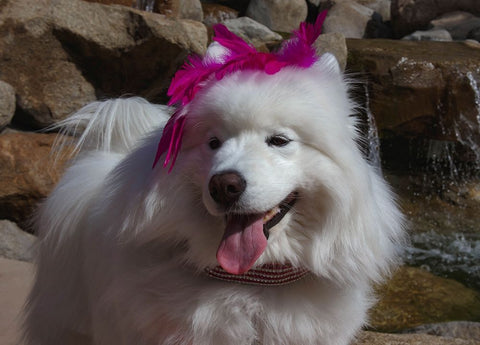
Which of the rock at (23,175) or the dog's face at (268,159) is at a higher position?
the dog's face at (268,159)

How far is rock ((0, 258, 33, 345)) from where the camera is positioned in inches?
133

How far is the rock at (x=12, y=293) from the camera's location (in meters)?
3.38

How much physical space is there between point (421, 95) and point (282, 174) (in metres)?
5.46

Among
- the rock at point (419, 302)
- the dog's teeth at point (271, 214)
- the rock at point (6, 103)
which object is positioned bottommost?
the rock at point (419, 302)

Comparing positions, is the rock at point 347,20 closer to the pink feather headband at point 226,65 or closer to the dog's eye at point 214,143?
the pink feather headband at point 226,65

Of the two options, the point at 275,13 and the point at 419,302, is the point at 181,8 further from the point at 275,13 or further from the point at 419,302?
the point at 419,302

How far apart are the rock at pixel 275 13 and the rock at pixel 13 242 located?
28.0ft

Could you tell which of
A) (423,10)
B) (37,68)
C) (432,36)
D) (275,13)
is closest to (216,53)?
(37,68)

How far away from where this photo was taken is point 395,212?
2191 millimetres

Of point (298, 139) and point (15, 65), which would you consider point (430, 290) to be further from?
point (15, 65)

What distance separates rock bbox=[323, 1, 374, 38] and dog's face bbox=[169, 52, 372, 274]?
10263 millimetres

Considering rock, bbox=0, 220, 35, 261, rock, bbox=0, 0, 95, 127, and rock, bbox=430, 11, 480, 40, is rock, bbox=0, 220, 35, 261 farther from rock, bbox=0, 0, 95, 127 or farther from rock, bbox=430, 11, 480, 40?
rock, bbox=430, 11, 480, 40

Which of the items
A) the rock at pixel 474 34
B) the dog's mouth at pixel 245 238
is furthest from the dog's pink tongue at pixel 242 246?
the rock at pixel 474 34

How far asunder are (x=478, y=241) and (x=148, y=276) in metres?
5.39
